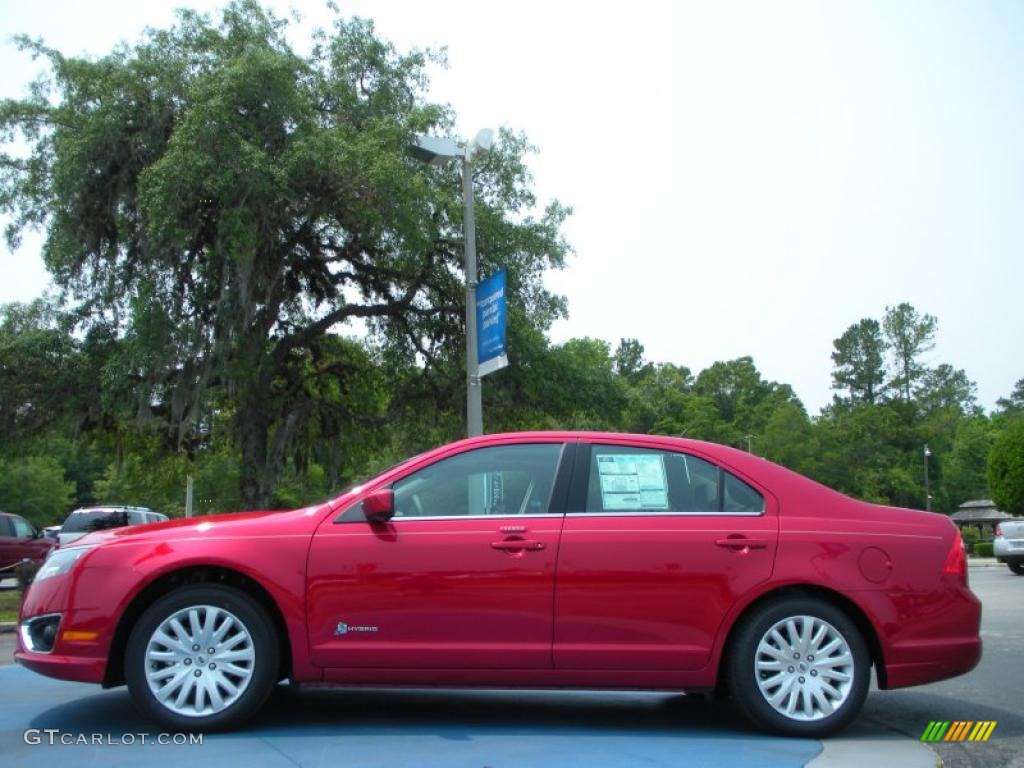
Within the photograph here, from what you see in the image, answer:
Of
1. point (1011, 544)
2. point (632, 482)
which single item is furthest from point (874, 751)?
point (1011, 544)

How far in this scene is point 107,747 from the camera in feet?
16.4

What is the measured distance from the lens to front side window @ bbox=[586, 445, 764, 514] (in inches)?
222

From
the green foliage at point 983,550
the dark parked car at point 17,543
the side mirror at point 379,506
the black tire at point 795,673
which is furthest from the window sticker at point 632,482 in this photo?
the green foliage at point 983,550

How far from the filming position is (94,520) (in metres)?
22.6

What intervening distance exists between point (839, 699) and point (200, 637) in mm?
3248

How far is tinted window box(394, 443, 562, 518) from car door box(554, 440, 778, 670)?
24 centimetres

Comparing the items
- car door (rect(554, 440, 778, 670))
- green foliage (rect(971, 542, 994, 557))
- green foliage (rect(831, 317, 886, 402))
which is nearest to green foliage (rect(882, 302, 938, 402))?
green foliage (rect(831, 317, 886, 402))

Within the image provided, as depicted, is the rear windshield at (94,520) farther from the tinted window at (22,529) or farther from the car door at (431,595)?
the car door at (431,595)

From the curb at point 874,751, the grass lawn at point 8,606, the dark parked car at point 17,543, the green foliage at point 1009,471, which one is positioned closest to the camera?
the curb at point 874,751

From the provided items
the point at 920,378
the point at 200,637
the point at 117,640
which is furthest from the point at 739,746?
the point at 920,378

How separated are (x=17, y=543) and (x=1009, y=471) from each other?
123 ft

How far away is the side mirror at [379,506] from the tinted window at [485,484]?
0.46ft

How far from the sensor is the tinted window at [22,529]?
906 inches

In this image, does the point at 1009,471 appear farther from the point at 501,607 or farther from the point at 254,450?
the point at 501,607
